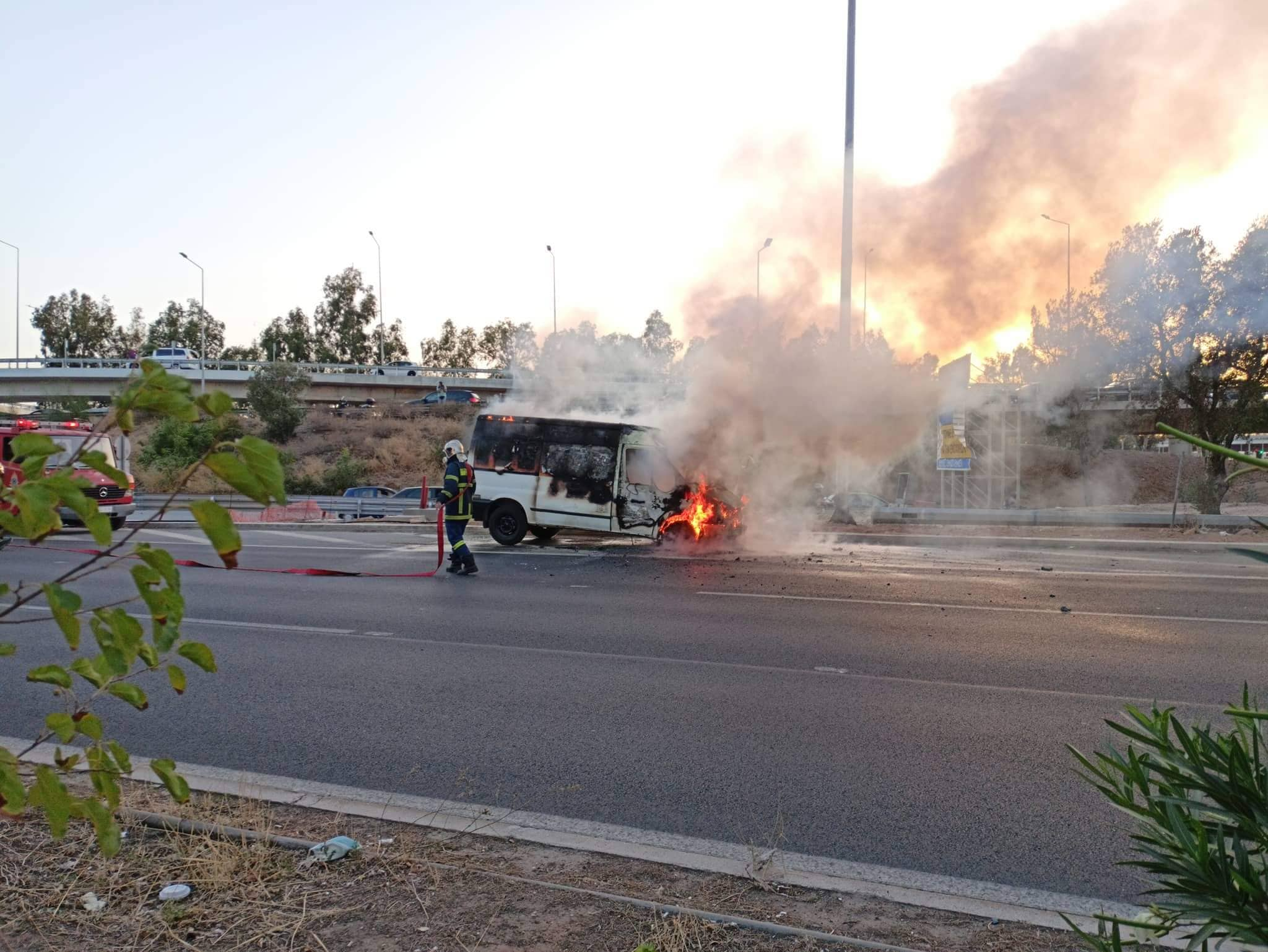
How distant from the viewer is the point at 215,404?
1.97 meters

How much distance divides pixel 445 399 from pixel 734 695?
1924 inches

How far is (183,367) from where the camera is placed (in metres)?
50.7

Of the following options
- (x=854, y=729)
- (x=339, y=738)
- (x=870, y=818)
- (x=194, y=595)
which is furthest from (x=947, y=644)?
(x=194, y=595)

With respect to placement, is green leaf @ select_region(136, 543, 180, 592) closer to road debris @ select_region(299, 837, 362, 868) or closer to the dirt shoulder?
the dirt shoulder

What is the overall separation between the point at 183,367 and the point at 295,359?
22443 mm

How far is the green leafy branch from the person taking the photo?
5.94 ft

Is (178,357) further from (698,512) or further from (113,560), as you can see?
(113,560)

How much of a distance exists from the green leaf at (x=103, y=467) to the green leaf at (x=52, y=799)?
70 cm

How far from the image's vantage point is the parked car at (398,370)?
186ft

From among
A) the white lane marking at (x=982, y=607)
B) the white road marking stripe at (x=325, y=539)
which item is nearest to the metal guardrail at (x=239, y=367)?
the white road marking stripe at (x=325, y=539)

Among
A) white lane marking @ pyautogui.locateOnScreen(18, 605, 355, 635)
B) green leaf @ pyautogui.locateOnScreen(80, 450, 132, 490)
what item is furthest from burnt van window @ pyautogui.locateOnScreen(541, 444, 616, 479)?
green leaf @ pyautogui.locateOnScreen(80, 450, 132, 490)

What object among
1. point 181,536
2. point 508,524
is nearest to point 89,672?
point 508,524

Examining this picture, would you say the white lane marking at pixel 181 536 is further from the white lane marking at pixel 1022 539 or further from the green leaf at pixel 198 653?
the green leaf at pixel 198 653

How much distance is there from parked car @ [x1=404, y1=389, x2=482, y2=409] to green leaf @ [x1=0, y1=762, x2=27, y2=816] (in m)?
A: 50.4
